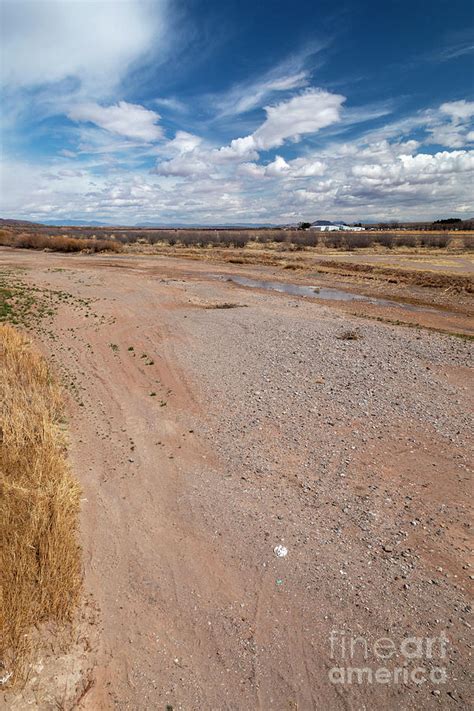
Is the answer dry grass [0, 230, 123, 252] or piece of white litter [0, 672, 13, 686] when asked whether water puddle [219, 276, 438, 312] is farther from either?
dry grass [0, 230, 123, 252]

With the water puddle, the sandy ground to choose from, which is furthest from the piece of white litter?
the water puddle

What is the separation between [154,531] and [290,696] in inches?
108

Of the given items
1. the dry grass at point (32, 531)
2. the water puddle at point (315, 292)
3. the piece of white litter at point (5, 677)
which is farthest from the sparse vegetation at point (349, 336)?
the piece of white litter at point (5, 677)

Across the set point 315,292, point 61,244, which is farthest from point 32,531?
point 61,244

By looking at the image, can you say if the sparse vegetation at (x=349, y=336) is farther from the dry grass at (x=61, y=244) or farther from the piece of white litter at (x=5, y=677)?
the dry grass at (x=61, y=244)

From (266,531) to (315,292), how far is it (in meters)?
26.4

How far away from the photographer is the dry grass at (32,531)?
158 inches

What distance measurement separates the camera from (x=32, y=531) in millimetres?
4793

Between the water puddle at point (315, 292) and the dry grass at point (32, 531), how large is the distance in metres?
23.4

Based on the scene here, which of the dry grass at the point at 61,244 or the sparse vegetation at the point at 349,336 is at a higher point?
the dry grass at the point at 61,244

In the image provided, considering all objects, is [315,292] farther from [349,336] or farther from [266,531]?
[266,531]

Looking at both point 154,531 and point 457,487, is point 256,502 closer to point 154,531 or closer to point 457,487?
point 154,531

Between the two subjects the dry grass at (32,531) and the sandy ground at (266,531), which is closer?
the sandy ground at (266,531)

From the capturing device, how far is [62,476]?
6172mm
